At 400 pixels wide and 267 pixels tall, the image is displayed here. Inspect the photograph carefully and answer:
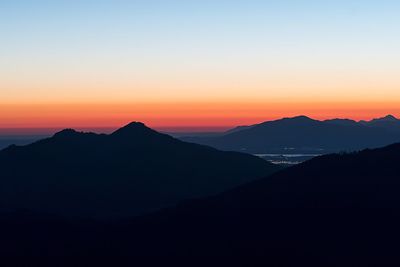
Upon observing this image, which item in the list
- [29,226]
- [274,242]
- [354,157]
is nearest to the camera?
[274,242]

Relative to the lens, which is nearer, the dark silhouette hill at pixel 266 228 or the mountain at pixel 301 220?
the mountain at pixel 301 220

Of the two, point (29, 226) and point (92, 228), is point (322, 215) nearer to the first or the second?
point (92, 228)

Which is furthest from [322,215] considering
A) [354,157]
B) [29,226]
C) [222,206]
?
[29,226]

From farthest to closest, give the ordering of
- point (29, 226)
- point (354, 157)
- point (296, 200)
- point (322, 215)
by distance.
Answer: point (354, 157) < point (29, 226) < point (296, 200) < point (322, 215)

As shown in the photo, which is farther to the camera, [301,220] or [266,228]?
[301,220]

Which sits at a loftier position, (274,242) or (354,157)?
(354,157)

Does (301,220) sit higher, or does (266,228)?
(301,220)

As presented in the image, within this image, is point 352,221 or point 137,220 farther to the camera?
point 137,220

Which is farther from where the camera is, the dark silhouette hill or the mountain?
the dark silhouette hill
